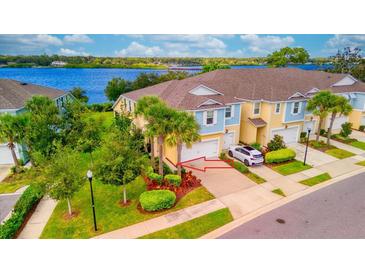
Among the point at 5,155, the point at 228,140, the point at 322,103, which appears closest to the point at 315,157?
the point at 322,103

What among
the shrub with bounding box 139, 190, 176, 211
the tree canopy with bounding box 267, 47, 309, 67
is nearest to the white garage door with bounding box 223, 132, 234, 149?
the shrub with bounding box 139, 190, 176, 211

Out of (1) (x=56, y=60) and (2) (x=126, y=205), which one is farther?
(1) (x=56, y=60)

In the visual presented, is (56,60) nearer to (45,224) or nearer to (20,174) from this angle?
(20,174)

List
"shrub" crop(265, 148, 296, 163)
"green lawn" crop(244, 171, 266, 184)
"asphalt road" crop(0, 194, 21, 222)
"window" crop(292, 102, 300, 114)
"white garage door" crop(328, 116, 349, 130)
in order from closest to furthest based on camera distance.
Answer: "asphalt road" crop(0, 194, 21, 222) < "green lawn" crop(244, 171, 266, 184) < "shrub" crop(265, 148, 296, 163) < "window" crop(292, 102, 300, 114) < "white garage door" crop(328, 116, 349, 130)

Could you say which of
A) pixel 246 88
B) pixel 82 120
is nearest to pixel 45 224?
pixel 82 120

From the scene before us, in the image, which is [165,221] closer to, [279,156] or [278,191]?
[278,191]

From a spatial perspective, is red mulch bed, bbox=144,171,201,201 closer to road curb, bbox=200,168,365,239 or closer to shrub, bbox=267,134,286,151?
road curb, bbox=200,168,365,239
